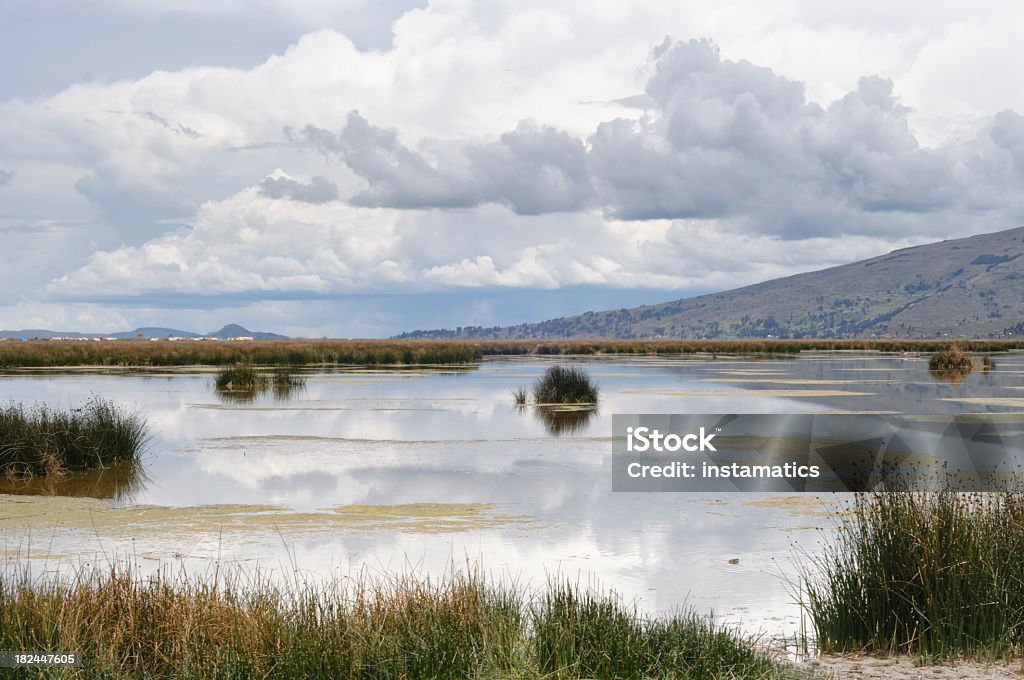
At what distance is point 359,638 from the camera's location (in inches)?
249

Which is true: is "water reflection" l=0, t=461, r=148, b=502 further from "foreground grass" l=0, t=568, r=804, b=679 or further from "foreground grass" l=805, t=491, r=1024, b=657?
"foreground grass" l=805, t=491, r=1024, b=657

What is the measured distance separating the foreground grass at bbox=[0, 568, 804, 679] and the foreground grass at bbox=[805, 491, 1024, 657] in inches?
48.6

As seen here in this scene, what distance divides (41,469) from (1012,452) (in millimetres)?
16973

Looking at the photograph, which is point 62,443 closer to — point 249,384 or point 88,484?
point 88,484

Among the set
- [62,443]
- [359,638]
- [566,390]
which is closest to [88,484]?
[62,443]

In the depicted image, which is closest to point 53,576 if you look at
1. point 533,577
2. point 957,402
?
point 533,577

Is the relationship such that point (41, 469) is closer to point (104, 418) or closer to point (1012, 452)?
point (104, 418)

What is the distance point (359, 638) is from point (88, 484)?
11011mm

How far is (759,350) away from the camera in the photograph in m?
92.8

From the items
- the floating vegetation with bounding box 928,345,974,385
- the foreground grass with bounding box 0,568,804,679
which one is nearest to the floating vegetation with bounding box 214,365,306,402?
the foreground grass with bounding box 0,568,804,679

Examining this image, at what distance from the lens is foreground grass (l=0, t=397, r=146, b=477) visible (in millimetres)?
16562

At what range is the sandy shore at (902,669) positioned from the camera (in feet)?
21.8

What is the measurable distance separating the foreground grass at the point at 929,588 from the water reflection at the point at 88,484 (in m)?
10.4

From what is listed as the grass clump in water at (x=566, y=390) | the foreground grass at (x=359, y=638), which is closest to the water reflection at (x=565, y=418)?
the grass clump in water at (x=566, y=390)
